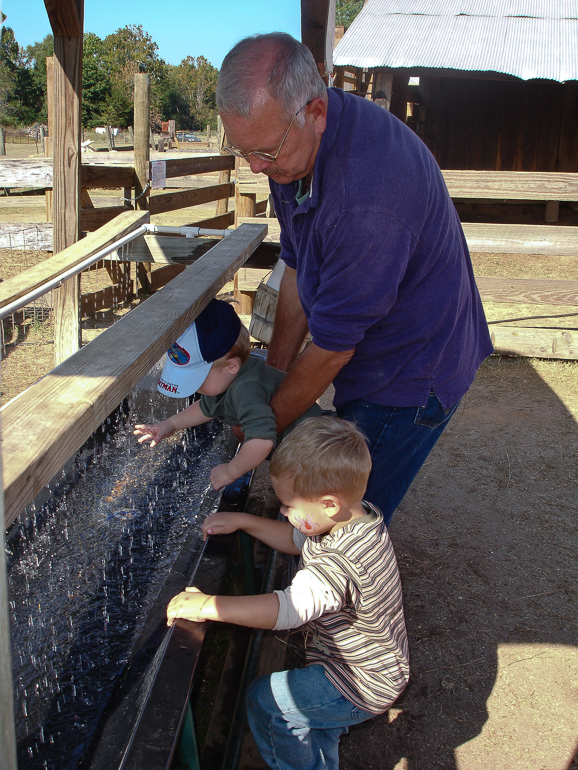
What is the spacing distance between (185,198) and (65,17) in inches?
155

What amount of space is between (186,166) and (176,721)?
715cm

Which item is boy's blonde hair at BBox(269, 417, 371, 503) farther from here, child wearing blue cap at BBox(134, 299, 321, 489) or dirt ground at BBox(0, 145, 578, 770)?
dirt ground at BBox(0, 145, 578, 770)

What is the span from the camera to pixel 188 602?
1487mm

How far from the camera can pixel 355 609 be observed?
159cm

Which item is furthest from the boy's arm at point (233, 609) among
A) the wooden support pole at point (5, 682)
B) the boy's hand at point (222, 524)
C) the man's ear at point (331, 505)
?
the wooden support pole at point (5, 682)

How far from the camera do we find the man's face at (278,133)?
1.55 metres

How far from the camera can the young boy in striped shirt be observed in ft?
4.91

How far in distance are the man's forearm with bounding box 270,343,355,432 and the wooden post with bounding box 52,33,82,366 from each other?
9.14 feet

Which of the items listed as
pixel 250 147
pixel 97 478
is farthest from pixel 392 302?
pixel 97 478

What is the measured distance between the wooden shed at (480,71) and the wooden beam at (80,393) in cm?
636

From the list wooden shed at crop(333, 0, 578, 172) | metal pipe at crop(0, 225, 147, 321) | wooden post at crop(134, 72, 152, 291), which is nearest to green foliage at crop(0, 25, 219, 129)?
wooden shed at crop(333, 0, 578, 172)

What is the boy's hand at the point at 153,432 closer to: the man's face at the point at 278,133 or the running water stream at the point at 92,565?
the running water stream at the point at 92,565

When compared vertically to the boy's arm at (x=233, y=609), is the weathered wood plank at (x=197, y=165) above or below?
above

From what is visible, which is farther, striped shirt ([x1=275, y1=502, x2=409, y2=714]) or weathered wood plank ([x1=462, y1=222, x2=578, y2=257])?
weathered wood plank ([x1=462, y1=222, x2=578, y2=257])
